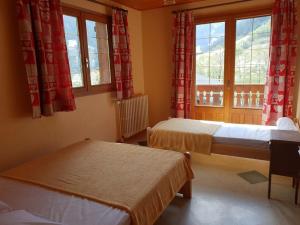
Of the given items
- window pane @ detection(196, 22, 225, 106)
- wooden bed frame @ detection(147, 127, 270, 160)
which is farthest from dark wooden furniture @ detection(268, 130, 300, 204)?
window pane @ detection(196, 22, 225, 106)

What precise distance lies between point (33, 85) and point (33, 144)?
26.5 inches

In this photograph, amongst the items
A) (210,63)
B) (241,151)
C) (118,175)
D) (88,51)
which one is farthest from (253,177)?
(88,51)

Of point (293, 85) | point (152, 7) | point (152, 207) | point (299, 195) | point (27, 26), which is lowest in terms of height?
point (299, 195)

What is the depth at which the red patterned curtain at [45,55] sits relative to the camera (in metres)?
2.24

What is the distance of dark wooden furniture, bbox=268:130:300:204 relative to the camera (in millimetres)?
2121

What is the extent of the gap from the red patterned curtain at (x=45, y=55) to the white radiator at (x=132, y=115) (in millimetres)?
1161

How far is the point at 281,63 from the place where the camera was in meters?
3.28

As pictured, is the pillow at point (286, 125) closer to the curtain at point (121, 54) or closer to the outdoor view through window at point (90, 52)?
the curtain at point (121, 54)

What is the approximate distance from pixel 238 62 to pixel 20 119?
3.25m

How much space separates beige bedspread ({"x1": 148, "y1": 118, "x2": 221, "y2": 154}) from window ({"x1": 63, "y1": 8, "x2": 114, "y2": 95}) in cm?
→ 113

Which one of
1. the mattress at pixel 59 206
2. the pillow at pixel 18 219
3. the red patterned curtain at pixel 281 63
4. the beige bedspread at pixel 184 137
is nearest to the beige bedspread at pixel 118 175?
the mattress at pixel 59 206

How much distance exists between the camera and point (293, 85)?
331 centimetres

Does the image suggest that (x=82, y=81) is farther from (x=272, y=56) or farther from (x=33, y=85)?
(x=272, y=56)

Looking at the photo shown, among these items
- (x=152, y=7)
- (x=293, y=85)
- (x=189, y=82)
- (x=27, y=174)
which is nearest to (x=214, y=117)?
(x=189, y=82)
